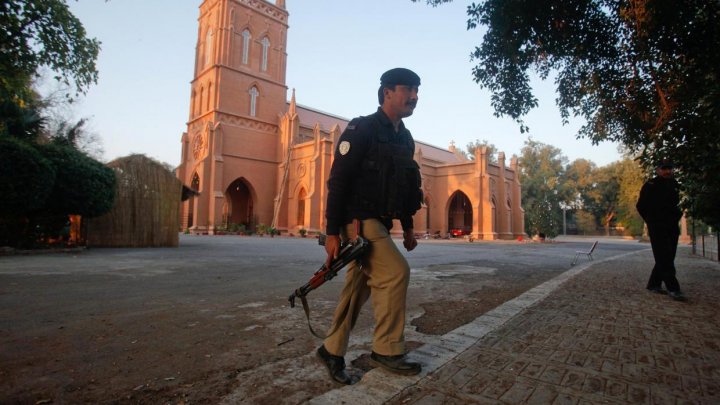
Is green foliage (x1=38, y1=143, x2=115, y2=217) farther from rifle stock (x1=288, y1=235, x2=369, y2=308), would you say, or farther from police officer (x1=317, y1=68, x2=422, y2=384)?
police officer (x1=317, y1=68, x2=422, y2=384)

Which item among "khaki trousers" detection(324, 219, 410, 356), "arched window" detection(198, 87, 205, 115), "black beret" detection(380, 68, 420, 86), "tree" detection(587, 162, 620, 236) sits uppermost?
"arched window" detection(198, 87, 205, 115)

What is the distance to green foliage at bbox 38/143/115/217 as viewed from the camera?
32.4 feet

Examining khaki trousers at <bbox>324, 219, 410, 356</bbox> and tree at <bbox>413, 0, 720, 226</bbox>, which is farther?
tree at <bbox>413, 0, 720, 226</bbox>

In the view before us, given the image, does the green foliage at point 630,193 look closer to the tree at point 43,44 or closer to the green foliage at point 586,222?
the green foliage at point 586,222

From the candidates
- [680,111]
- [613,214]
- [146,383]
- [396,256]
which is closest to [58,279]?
[146,383]

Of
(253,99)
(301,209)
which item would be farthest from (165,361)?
(253,99)

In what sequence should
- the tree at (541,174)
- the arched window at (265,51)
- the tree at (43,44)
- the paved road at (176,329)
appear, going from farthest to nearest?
1. the tree at (541,174)
2. the arched window at (265,51)
3. the tree at (43,44)
4. the paved road at (176,329)

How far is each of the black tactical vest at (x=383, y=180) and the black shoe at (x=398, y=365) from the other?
848mm

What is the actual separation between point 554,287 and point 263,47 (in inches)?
1383

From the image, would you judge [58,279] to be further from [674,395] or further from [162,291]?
[674,395]

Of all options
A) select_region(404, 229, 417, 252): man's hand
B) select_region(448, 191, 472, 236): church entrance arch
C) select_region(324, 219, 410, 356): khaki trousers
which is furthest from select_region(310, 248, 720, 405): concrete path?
select_region(448, 191, 472, 236): church entrance arch

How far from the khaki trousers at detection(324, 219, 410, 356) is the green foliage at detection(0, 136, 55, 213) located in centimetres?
1016

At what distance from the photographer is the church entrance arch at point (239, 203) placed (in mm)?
34969

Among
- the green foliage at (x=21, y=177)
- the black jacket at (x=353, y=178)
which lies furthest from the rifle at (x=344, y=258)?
the green foliage at (x=21, y=177)
